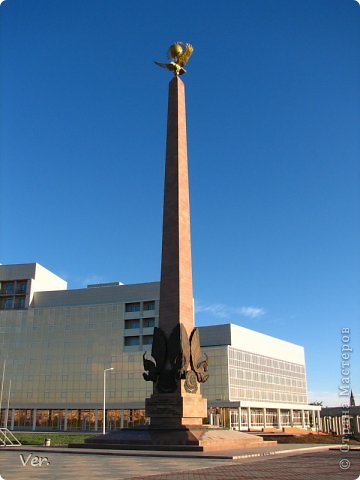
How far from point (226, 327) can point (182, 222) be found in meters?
52.4

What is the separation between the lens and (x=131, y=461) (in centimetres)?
1773

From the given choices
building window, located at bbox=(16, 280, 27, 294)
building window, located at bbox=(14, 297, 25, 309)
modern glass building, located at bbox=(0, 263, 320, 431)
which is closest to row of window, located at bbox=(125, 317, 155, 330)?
modern glass building, located at bbox=(0, 263, 320, 431)

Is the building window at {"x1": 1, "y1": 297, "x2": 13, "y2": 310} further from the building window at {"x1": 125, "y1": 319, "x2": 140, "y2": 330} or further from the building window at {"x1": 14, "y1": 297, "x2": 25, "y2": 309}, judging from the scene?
the building window at {"x1": 125, "y1": 319, "x2": 140, "y2": 330}

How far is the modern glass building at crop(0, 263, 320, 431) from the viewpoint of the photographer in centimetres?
7712

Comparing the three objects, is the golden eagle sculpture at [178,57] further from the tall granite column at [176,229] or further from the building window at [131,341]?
the building window at [131,341]

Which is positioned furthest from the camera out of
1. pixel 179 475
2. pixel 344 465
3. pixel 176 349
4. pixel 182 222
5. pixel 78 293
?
pixel 78 293

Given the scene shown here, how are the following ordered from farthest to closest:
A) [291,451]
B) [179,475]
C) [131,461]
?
[291,451] → [131,461] → [179,475]

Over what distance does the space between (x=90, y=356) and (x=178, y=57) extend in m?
57.7

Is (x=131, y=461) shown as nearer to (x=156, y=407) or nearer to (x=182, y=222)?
(x=156, y=407)

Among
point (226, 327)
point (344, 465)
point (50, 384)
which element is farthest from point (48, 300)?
point (344, 465)

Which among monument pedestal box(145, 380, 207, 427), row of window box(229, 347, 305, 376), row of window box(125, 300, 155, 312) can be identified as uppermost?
row of window box(125, 300, 155, 312)

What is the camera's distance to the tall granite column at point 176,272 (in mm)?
24719

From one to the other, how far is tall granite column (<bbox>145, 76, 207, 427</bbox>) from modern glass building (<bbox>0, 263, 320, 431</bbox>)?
49.6m

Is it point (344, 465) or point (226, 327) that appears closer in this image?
point (344, 465)
